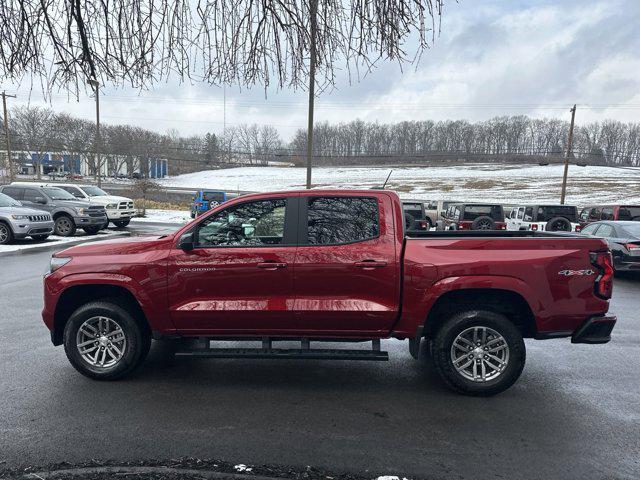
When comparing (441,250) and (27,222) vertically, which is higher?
(441,250)

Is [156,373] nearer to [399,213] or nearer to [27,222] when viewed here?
[399,213]

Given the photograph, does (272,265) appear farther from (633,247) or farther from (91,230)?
(91,230)

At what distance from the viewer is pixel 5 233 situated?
14.4 m

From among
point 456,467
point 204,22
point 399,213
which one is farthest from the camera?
point 399,213

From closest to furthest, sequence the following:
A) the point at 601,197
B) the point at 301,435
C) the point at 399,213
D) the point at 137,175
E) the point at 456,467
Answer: the point at 456,467
the point at 301,435
the point at 399,213
the point at 601,197
the point at 137,175

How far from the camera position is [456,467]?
300cm

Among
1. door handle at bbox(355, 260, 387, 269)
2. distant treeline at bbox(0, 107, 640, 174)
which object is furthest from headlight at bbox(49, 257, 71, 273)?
distant treeline at bbox(0, 107, 640, 174)

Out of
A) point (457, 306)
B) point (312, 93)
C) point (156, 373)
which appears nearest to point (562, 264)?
point (457, 306)

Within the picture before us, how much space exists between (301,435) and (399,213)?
224 cm

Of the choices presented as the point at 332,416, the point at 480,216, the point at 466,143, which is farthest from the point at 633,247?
the point at 466,143

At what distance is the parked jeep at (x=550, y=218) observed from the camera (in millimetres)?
17609

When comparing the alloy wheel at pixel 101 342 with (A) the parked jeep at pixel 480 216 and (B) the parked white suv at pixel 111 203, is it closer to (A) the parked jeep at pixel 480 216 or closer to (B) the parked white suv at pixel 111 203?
(A) the parked jeep at pixel 480 216

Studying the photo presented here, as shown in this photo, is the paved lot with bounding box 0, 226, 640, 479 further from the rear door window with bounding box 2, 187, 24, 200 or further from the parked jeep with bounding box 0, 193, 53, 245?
the rear door window with bounding box 2, 187, 24, 200

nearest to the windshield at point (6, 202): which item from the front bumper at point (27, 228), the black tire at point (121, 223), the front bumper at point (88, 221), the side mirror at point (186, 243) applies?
the front bumper at point (27, 228)
